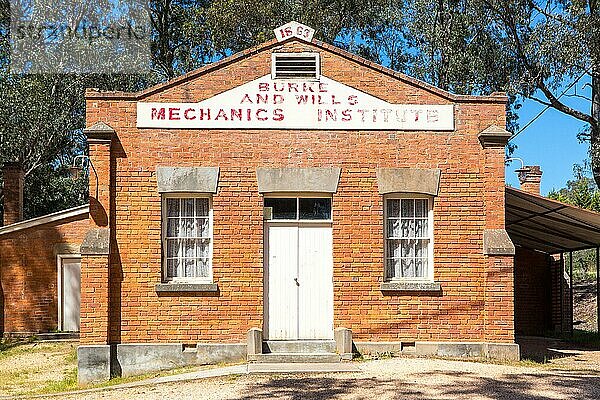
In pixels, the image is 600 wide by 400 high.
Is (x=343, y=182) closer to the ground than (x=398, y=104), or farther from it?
closer to the ground

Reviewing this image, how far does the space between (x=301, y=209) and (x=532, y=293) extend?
10.8 m

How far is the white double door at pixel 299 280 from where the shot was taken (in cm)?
1527

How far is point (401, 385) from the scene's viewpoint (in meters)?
11.9

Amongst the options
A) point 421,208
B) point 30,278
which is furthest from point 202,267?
point 30,278

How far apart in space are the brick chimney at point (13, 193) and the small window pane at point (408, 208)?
1406 cm

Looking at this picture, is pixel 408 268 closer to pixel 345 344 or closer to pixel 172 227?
pixel 345 344

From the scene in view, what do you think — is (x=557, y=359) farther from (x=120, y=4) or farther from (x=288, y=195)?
(x=120, y=4)

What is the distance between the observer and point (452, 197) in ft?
50.7

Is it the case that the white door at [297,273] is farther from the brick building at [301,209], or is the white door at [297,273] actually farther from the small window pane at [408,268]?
the small window pane at [408,268]

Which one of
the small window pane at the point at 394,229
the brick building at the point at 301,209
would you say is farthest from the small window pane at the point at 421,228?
the small window pane at the point at 394,229

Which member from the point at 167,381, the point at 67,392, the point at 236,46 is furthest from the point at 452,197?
the point at 236,46

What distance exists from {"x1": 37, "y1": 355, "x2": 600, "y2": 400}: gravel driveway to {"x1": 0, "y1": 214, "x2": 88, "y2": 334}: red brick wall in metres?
10.3

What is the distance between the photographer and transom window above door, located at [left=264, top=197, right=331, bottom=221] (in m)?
15.4

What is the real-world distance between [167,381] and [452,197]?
610 centimetres
